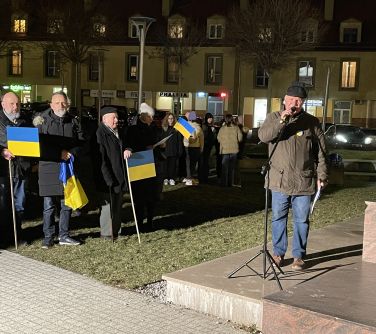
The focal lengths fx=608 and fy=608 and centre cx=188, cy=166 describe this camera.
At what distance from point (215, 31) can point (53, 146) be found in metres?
41.6

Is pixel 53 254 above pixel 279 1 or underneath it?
underneath

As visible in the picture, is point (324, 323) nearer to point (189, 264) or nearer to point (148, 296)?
point (148, 296)

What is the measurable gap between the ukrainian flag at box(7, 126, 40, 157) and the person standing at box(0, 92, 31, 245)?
138mm

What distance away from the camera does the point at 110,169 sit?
25.5ft

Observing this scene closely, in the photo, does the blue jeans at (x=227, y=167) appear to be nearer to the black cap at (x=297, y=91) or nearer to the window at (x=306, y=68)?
the black cap at (x=297, y=91)

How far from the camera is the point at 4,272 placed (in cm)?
646

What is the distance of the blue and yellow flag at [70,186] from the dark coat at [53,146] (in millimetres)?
53

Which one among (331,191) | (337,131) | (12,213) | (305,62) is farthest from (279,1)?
(12,213)

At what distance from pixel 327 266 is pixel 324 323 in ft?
7.39

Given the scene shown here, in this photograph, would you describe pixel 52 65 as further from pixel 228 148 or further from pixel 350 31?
pixel 228 148

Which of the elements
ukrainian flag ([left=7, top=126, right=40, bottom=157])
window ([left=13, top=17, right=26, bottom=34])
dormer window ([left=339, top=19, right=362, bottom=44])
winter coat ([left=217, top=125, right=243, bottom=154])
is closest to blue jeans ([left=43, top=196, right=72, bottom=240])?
ukrainian flag ([left=7, top=126, right=40, bottom=157])

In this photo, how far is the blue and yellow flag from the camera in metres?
7.42

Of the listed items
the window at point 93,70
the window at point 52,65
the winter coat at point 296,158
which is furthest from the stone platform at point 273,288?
the window at point 52,65

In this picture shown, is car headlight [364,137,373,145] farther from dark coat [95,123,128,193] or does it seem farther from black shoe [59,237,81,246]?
black shoe [59,237,81,246]
